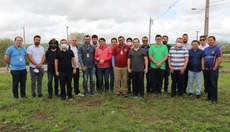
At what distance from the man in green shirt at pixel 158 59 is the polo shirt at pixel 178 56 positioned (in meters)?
0.22

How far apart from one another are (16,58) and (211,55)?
5892mm

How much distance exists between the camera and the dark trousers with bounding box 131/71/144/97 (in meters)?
7.47

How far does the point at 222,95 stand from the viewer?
327 inches

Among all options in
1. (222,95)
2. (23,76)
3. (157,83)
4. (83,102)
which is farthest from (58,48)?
(222,95)

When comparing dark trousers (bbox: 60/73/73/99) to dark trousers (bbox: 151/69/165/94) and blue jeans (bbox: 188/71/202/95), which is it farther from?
blue jeans (bbox: 188/71/202/95)

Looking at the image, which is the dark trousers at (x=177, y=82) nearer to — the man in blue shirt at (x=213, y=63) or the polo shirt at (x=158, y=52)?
the polo shirt at (x=158, y=52)

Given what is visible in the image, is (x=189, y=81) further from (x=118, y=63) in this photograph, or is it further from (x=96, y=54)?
(x=96, y=54)

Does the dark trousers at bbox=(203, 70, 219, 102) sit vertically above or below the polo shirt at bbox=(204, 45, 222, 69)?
below

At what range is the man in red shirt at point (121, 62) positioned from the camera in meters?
7.65

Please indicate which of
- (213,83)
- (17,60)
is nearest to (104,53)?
(17,60)

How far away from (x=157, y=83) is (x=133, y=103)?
1427 mm

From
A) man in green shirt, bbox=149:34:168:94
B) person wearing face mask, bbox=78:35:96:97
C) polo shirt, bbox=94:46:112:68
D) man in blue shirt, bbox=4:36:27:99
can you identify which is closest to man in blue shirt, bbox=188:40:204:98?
man in green shirt, bbox=149:34:168:94

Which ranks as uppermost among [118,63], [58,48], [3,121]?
[58,48]

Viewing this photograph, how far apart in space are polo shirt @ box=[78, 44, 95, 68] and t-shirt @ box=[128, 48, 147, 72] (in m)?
1.33
